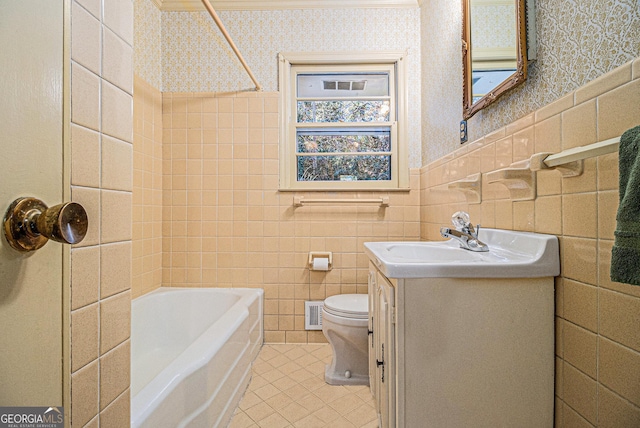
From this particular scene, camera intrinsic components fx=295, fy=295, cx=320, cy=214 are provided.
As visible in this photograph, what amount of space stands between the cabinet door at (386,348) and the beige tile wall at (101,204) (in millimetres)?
713

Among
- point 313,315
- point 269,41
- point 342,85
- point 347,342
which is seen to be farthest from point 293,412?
point 269,41

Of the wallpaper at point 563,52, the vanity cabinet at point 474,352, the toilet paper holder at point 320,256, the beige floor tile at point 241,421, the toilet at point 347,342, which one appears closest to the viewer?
the wallpaper at point 563,52

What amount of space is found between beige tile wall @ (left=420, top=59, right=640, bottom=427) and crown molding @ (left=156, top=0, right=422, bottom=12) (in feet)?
5.64

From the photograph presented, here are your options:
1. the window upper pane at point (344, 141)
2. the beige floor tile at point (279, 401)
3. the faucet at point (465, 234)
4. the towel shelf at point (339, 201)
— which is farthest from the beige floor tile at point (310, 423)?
the window upper pane at point (344, 141)

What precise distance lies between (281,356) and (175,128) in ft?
6.14

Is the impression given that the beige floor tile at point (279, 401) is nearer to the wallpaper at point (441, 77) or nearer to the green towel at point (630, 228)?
the green towel at point (630, 228)

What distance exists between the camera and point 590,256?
77 cm

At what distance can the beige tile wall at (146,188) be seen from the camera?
1.98 meters

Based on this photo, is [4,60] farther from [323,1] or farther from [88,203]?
[323,1]

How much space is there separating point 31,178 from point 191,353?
961 millimetres

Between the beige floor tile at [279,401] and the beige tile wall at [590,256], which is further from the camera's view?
the beige floor tile at [279,401]

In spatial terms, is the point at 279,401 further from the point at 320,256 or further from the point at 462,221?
the point at 462,221

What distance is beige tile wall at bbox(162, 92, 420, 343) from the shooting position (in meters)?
2.24

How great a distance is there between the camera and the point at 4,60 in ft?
1.24
